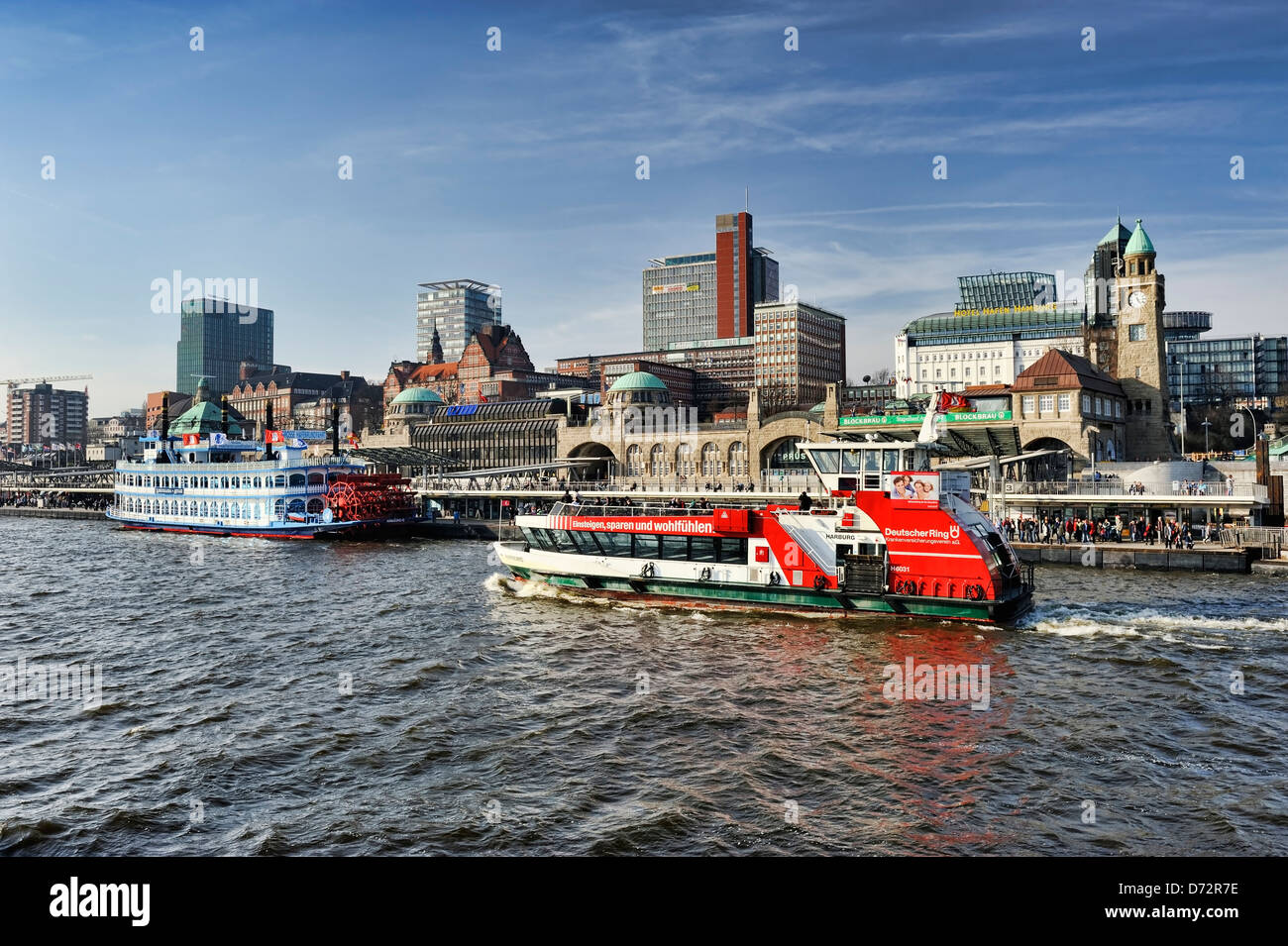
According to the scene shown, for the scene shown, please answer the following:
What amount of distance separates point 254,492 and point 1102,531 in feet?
247

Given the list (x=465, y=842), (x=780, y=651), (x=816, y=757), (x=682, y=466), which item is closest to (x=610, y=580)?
(x=780, y=651)

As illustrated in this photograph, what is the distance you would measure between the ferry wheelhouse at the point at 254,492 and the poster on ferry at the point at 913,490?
58.0 m

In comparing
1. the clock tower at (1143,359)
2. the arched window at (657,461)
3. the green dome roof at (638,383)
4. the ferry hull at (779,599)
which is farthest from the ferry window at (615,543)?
the green dome roof at (638,383)

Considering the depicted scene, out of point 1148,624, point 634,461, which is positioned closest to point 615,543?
point 1148,624

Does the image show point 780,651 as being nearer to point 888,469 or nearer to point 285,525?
point 888,469

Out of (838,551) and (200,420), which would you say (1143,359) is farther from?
(200,420)

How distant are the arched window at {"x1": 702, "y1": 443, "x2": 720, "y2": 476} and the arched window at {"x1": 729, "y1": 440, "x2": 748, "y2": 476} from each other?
209 cm

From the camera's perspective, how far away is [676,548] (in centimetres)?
4066

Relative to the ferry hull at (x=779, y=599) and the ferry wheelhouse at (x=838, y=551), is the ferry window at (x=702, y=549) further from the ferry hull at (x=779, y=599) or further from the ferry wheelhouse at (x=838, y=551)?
the ferry hull at (x=779, y=599)

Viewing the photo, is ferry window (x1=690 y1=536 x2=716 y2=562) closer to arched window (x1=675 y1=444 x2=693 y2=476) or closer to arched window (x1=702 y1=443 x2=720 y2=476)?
arched window (x1=702 y1=443 x2=720 y2=476)

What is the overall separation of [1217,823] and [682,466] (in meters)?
105

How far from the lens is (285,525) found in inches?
3371

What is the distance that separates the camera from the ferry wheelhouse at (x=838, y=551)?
35031mm

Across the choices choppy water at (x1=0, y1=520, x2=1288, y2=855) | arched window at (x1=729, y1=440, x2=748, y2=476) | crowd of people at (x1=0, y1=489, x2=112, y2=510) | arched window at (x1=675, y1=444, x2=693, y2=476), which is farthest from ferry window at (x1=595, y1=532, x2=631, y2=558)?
crowd of people at (x1=0, y1=489, x2=112, y2=510)
